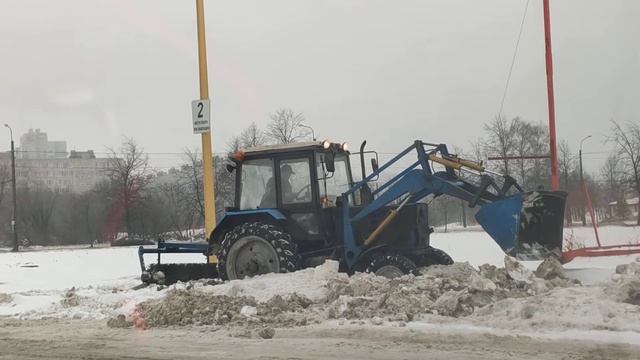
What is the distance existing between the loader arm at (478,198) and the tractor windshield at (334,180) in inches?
14.2

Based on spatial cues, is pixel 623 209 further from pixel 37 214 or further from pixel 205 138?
pixel 37 214

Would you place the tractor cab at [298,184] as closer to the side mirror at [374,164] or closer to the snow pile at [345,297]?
the side mirror at [374,164]

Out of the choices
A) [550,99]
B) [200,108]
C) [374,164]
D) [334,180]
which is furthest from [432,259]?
[200,108]

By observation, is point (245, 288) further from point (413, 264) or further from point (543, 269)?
point (543, 269)

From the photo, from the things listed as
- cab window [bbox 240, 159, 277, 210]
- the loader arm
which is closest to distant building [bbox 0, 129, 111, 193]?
cab window [bbox 240, 159, 277, 210]

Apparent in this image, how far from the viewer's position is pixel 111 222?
5700 cm

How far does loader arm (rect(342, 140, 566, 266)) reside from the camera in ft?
31.0

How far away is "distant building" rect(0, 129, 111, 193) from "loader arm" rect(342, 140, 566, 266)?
172ft

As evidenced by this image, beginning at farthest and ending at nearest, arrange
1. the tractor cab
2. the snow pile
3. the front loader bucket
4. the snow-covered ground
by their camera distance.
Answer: the tractor cab
the front loader bucket
the snow pile
the snow-covered ground

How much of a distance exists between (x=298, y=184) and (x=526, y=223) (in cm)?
386

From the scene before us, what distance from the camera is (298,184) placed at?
10938mm

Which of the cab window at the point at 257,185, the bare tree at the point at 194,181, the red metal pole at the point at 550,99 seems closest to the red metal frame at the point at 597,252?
the red metal pole at the point at 550,99

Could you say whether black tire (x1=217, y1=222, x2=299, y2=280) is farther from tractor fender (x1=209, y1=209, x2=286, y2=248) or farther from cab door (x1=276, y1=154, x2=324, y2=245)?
cab door (x1=276, y1=154, x2=324, y2=245)

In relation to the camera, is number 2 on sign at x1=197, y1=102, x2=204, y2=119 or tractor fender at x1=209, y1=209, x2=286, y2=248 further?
number 2 on sign at x1=197, y1=102, x2=204, y2=119
